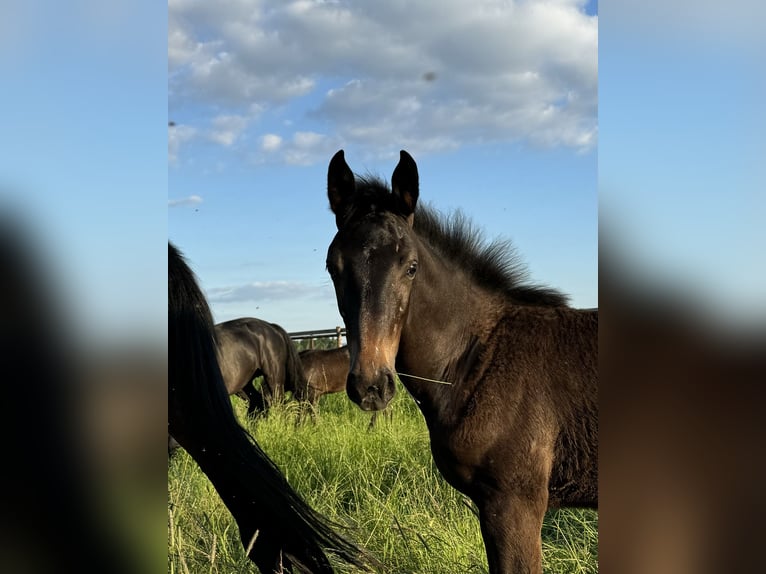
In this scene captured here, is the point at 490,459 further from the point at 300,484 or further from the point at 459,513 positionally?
the point at 300,484

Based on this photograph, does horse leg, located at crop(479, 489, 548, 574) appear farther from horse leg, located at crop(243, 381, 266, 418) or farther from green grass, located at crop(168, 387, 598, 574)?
horse leg, located at crop(243, 381, 266, 418)

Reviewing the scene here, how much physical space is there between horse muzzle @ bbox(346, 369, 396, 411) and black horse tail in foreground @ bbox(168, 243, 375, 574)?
1.61 ft

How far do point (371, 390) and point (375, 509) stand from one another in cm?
194

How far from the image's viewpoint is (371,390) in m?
2.53

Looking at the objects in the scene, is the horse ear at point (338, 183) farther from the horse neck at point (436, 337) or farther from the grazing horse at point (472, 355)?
the horse neck at point (436, 337)

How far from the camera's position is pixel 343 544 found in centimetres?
269

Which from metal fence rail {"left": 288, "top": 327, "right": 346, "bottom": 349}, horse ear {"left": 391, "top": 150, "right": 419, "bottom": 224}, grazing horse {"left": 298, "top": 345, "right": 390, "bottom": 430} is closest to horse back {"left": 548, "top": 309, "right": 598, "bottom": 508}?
horse ear {"left": 391, "top": 150, "right": 419, "bottom": 224}

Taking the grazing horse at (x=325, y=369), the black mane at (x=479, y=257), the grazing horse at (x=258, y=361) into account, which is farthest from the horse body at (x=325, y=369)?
Result: the black mane at (x=479, y=257)

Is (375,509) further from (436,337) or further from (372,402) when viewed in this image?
(372,402)

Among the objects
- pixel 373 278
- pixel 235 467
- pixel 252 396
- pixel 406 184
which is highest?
pixel 406 184

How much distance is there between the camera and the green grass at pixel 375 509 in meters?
3.32

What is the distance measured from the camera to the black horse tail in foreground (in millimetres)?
2541

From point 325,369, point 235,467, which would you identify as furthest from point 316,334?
point 235,467
